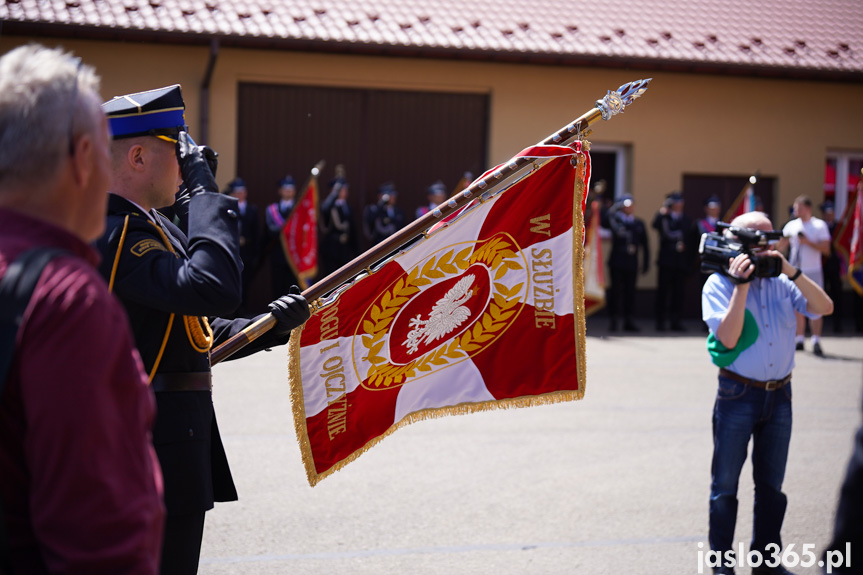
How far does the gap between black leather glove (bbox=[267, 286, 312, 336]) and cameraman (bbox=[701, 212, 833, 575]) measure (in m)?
2.38

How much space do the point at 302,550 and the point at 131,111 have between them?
2.78m

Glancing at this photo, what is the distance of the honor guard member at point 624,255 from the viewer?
15.6m

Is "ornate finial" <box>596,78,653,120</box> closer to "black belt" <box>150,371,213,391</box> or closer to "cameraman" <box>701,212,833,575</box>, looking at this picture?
"cameraman" <box>701,212,833,575</box>

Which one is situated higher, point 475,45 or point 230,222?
point 475,45

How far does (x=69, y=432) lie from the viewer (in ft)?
4.79

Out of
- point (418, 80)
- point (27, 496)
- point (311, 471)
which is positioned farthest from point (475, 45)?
point (27, 496)

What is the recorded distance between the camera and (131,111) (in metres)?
2.66

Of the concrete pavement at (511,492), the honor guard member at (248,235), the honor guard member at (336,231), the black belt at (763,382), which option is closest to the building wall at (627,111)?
the honor guard member at (248,235)

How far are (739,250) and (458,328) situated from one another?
1.70 metres

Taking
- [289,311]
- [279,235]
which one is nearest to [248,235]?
[279,235]

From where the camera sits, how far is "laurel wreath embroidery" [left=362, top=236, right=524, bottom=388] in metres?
3.59

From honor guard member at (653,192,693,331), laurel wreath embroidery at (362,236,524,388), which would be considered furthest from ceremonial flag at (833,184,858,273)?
laurel wreath embroidery at (362,236,524,388)

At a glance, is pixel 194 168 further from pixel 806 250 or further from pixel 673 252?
pixel 673 252

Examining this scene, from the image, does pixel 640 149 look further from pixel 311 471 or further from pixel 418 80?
pixel 311 471
